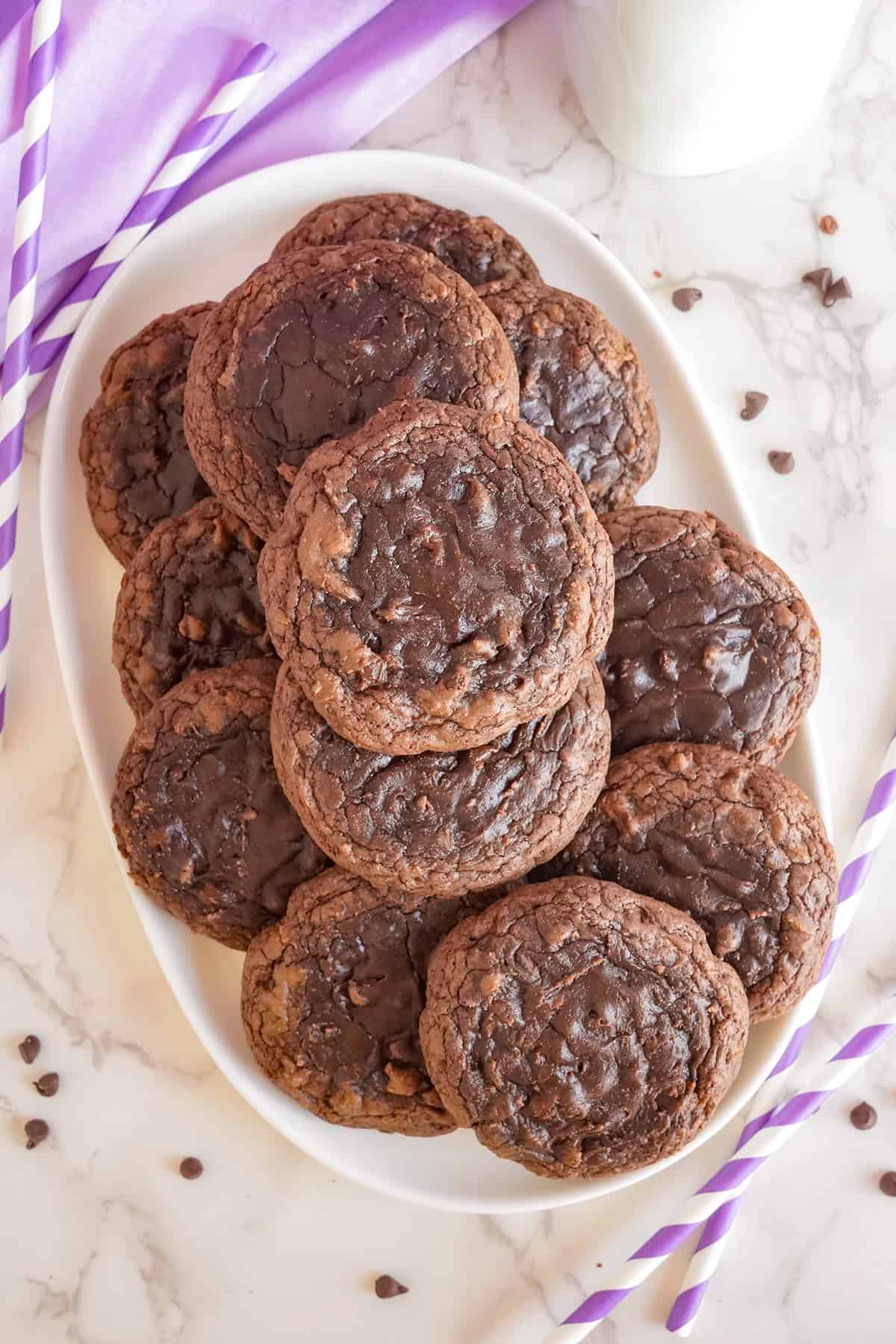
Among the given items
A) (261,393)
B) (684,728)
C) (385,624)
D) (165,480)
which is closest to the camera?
(385,624)

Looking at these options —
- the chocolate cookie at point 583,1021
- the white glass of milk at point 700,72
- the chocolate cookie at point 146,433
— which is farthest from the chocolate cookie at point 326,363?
the chocolate cookie at point 583,1021

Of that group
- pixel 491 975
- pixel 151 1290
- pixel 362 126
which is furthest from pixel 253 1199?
pixel 362 126

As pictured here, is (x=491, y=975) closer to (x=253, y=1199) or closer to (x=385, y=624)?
(x=385, y=624)

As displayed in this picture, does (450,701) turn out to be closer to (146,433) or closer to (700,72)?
(146,433)

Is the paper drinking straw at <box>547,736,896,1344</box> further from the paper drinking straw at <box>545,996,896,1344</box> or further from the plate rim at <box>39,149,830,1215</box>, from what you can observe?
the plate rim at <box>39,149,830,1215</box>

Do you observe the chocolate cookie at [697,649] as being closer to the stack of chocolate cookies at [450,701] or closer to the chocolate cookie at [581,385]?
the stack of chocolate cookies at [450,701]

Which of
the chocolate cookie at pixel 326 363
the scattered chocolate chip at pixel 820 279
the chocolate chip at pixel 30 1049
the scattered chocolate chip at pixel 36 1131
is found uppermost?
the chocolate cookie at pixel 326 363

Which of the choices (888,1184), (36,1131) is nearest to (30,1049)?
(36,1131)
